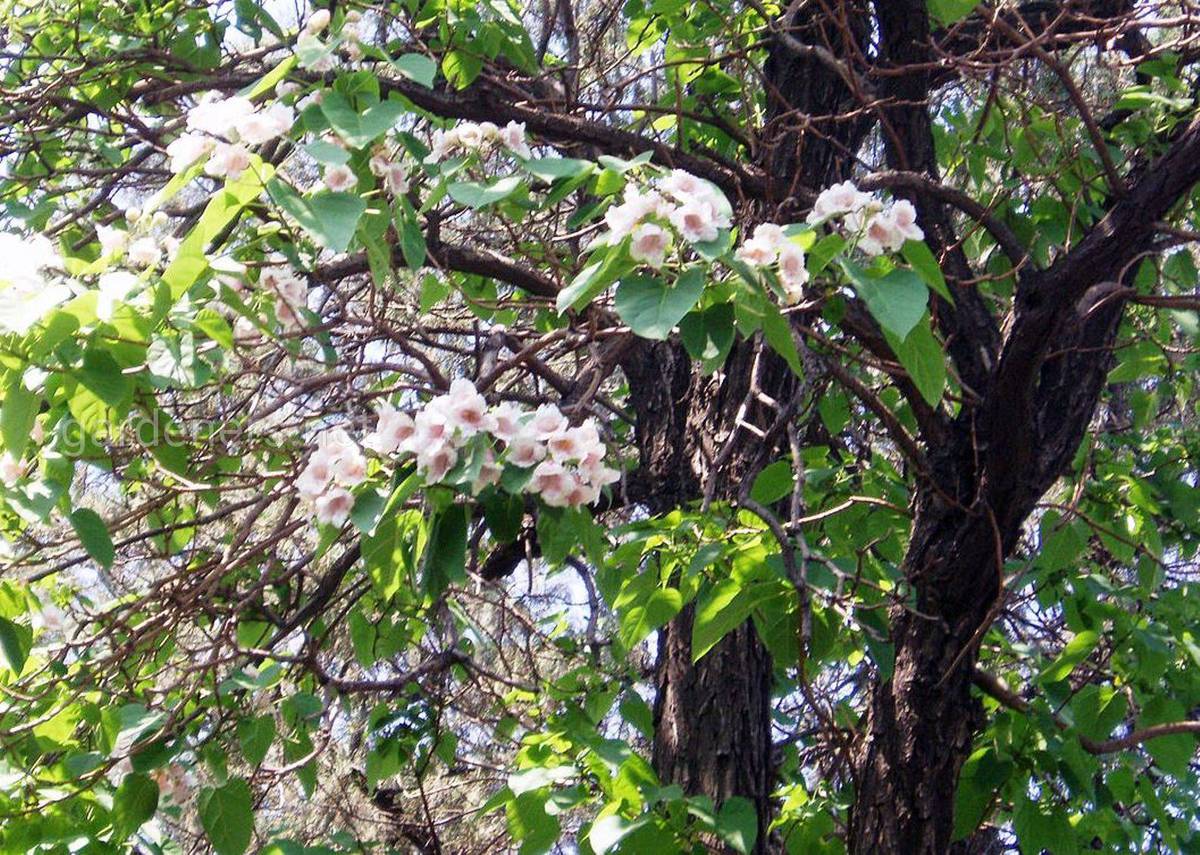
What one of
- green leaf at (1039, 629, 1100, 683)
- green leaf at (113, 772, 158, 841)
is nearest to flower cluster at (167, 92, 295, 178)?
green leaf at (113, 772, 158, 841)

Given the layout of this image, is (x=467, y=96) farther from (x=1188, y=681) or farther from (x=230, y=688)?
(x=1188, y=681)

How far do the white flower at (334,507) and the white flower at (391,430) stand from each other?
2.6 inches

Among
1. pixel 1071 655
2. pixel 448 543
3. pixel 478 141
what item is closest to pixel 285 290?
pixel 478 141

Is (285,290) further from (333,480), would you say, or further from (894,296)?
(894,296)

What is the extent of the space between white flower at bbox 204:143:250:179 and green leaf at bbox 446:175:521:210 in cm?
23

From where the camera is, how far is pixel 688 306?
1.20 m

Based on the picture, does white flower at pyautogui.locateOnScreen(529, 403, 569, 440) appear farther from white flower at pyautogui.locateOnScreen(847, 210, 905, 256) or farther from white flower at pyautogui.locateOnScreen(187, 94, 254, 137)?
white flower at pyautogui.locateOnScreen(187, 94, 254, 137)

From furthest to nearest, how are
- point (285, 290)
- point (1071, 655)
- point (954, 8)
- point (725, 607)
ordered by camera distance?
point (1071, 655) → point (954, 8) → point (285, 290) → point (725, 607)

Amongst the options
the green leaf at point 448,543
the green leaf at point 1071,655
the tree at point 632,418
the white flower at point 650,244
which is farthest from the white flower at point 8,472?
the green leaf at point 1071,655

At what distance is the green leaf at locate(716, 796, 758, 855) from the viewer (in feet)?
5.68

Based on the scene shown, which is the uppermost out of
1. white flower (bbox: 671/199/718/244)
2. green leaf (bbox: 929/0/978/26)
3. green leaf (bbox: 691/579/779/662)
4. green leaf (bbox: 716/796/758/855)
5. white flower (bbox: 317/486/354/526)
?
green leaf (bbox: 929/0/978/26)

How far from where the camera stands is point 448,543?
135 centimetres

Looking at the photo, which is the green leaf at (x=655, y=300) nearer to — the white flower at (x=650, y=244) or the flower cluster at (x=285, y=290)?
the white flower at (x=650, y=244)

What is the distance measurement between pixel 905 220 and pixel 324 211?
0.60m
